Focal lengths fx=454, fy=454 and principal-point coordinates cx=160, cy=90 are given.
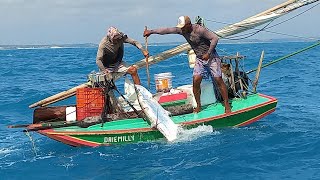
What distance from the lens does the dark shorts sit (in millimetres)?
10367

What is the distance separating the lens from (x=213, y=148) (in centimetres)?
951

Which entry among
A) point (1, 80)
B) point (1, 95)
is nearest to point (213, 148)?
point (1, 95)

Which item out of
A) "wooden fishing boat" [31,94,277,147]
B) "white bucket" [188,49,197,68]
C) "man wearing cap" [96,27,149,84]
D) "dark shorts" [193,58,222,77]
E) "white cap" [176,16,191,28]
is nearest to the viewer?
"wooden fishing boat" [31,94,277,147]

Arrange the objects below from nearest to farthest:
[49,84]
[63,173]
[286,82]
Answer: [63,173] → [286,82] → [49,84]

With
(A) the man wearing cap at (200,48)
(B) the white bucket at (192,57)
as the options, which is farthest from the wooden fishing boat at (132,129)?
(B) the white bucket at (192,57)

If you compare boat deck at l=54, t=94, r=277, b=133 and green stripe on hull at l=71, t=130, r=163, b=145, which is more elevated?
boat deck at l=54, t=94, r=277, b=133

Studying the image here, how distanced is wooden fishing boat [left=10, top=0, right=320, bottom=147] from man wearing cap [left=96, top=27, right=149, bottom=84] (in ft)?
1.44

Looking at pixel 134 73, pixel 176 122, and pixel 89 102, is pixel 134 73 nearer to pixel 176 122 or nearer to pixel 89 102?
pixel 89 102

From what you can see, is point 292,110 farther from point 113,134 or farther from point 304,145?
point 113,134

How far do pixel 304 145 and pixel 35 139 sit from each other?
6.64m

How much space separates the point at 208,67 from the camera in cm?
1045

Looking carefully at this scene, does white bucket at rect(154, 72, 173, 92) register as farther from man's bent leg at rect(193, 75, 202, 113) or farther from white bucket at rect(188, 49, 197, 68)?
man's bent leg at rect(193, 75, 202, 113)

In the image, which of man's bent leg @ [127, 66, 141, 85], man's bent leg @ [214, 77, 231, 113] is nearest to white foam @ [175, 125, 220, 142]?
man's bent leg @ [214, 77, 231, 113]

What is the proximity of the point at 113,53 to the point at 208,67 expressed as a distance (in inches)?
87.5
